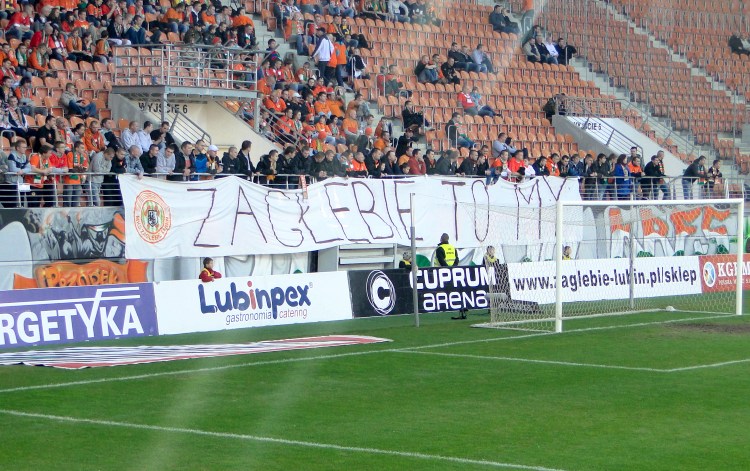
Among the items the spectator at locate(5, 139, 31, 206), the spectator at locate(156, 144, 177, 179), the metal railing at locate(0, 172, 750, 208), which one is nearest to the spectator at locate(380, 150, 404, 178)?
the metal railing at locate(0, 172, 750, 208)

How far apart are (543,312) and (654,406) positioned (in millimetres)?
9220

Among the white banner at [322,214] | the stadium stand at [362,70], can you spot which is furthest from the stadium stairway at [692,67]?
the white banner at [322,214]

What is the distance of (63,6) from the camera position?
26750mm

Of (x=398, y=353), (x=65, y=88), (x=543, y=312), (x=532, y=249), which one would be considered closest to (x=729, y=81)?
(x=532, y=249)

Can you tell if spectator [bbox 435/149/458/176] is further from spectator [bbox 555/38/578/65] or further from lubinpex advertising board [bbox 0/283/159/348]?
spectator [bbox 555/38/578/65]

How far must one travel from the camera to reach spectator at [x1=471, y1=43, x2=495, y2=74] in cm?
3481

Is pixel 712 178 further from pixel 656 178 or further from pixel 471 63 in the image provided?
pixel 471 63

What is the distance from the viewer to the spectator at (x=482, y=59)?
34.8m

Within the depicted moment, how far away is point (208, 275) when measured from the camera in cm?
2058

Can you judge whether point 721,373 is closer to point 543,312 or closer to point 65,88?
point 543,312

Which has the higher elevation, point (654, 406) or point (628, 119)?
point (628, 119)

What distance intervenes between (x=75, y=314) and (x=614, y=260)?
11.8m

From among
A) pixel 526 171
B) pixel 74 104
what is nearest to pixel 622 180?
pixel 526 171

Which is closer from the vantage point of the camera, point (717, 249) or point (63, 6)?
point (63, 6)
